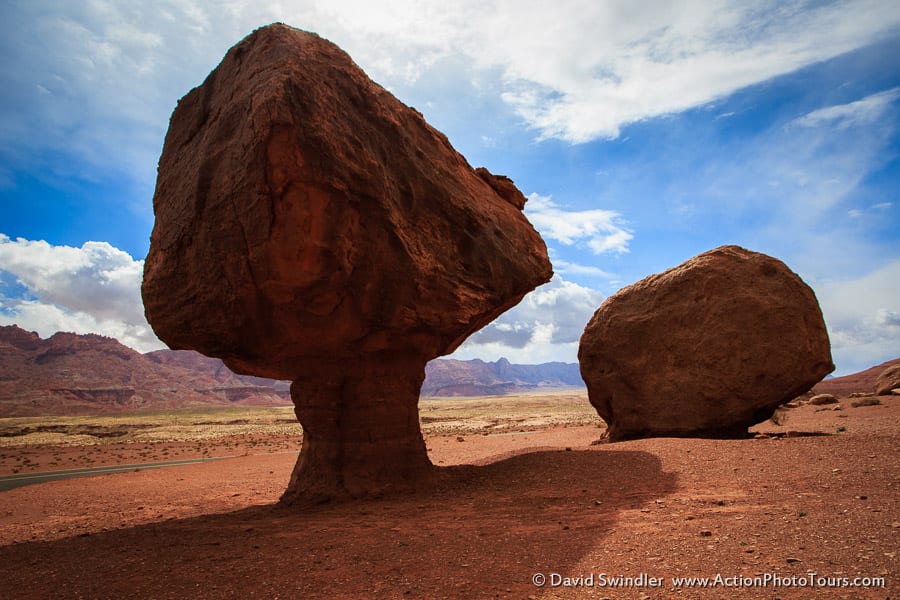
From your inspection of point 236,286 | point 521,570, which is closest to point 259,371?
point 236,286

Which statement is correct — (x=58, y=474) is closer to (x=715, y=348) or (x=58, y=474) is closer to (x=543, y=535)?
(x=543, y=535)

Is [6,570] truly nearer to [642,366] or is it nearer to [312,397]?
[312,397]

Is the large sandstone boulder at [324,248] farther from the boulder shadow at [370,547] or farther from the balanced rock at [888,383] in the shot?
the balanced rock at [888,383]

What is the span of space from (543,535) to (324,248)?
193 inches

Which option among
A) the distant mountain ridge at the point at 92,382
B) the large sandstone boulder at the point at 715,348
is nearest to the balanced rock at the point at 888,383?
the large sandstone boulder at the point at 715,348

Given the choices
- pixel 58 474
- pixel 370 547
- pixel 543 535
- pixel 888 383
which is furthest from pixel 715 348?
pixel 58 474

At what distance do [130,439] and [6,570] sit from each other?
4170cm

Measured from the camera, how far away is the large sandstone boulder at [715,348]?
12.8 m

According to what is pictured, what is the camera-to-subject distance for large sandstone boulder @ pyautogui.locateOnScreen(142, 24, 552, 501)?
7680 millimetres

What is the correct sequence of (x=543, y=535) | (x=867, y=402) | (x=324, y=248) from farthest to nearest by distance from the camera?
(x=867, y=402)
(x=324, y=248)
(x=543, y=535)

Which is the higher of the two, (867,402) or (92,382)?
(92,382)

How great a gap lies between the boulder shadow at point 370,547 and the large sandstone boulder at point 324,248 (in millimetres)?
1709

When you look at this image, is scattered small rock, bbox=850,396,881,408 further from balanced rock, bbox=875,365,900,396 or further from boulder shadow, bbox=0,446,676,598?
boulder shadow, bbox=0,446,676,598

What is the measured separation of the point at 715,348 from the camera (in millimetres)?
13133
